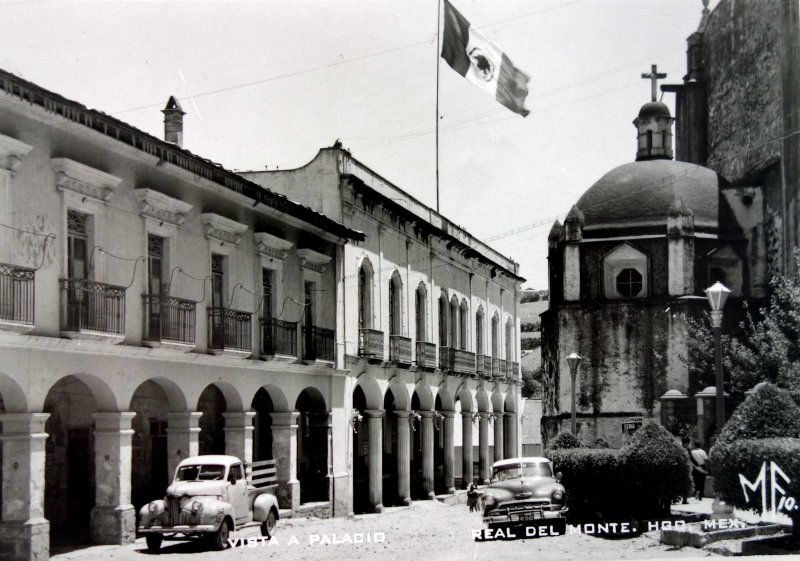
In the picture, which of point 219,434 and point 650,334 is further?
point 650,334

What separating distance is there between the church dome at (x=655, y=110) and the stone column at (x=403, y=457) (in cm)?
2772

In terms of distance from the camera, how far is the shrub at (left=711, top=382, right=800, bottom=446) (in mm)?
15758

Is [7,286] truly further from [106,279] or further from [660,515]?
[660,515]

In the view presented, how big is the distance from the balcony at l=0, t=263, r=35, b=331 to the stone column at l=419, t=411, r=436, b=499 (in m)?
19.0

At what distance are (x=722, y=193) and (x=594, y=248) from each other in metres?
6.22

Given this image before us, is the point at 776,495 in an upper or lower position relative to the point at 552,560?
upper

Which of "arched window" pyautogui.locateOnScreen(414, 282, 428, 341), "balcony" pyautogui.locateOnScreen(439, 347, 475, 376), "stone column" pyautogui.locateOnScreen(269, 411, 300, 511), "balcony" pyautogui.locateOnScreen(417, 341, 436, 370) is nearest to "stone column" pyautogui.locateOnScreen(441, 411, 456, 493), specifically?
"balcony" pyautogui.locateOnScreen(439, 347, 475, 376)

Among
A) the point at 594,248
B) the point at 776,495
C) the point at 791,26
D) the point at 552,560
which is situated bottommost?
the point at 552,560

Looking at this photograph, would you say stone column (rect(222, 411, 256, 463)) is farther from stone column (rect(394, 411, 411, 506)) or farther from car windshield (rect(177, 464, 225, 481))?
stone column (rect(394, 411, 411, 506))

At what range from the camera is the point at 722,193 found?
47750 mm

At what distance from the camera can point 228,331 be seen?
20.5 meters

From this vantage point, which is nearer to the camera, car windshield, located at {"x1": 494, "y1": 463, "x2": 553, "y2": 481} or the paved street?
the paved street

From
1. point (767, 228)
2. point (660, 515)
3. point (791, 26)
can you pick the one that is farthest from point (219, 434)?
point (767, 228)

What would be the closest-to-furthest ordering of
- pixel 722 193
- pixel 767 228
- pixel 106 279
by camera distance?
pixel 106 279, pixel 767 228, pixel 722 193
